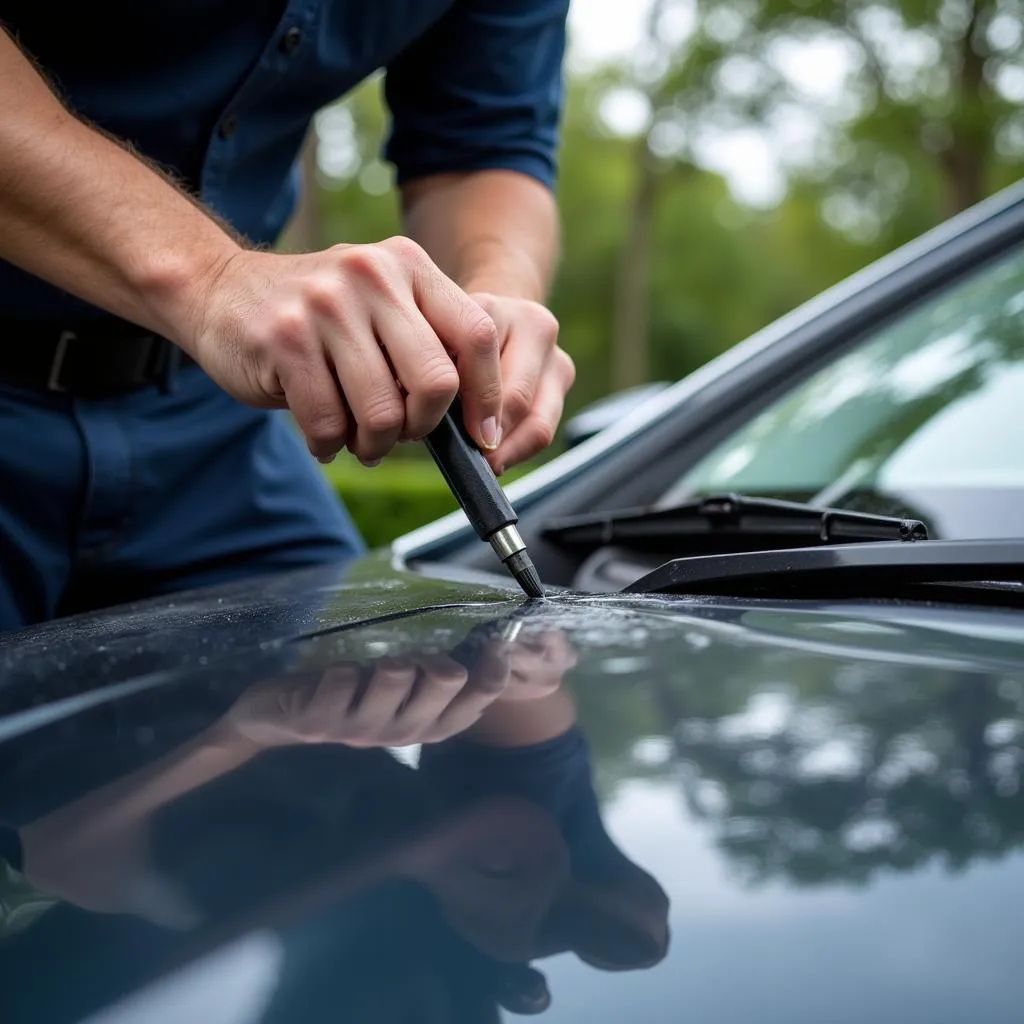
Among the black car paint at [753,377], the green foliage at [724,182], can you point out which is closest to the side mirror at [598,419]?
the black car paint at [753,377]

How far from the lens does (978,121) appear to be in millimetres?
11859

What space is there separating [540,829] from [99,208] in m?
0.73

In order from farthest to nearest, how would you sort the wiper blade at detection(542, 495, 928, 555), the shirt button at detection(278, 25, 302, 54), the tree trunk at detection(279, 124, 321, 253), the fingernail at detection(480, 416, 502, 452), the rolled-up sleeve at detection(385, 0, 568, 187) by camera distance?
the tree trunk at detection(279, 124, 321, 253), the rolled-up sleeve at detection(385, 0, 568, 187), the shirt button at detection(278, 25, 302, 54), the wiper blade at detection(542, 495, 928, 555), the fingernail at detection(480, 416, 502, 452)

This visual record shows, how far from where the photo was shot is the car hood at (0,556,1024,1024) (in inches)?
19.5

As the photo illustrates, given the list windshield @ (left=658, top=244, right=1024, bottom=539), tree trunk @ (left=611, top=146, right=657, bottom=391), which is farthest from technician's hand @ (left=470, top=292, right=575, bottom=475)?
tree trunk @ (left=611, top=146, right=657, bottom=391)

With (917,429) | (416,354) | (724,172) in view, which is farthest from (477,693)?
(724,172)

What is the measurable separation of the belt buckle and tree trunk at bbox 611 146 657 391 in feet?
53.3

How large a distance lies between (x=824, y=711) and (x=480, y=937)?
260 millimetres

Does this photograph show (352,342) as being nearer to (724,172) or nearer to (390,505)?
(390,505)

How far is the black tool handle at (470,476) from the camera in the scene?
105 centimetres

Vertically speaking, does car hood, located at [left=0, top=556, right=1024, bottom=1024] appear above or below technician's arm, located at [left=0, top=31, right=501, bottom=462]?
below

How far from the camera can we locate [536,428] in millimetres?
1131

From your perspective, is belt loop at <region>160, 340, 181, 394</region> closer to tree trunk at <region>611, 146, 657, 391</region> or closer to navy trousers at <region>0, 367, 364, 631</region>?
navy trousers at <region>0, 367, 364, 631</region>

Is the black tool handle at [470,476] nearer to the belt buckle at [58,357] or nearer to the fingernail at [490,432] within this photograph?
the fingernail at [490,432]
